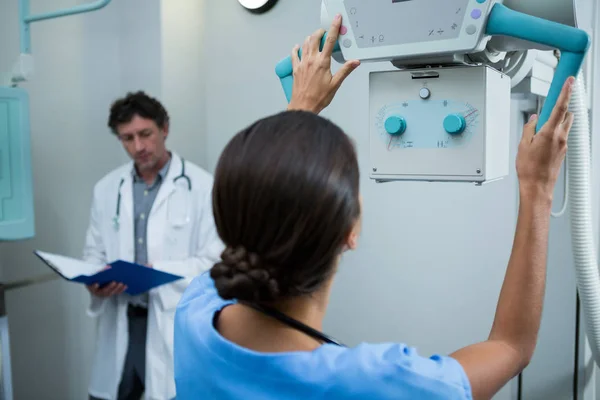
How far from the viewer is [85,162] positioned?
2289 millimetres

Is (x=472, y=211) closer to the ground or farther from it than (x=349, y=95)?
closer to the ground

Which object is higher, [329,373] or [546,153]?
[546,153]

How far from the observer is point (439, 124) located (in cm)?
87

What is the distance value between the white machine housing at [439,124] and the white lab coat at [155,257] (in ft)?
3.42

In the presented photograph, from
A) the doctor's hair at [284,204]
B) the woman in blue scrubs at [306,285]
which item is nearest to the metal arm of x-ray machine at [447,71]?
the woman in blue scrubs at [306,285]

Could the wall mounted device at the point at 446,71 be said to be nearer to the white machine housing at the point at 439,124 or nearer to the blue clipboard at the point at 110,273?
the white machine housing at the point at 439,124

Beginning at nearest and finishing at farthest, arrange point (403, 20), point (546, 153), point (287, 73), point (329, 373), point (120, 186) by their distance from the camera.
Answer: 1. point (329, 373)
2. point (546, 153)
3. point (403, 20)
4. point (287, 73)
5. point (120, 186)

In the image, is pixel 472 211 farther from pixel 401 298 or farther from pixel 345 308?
pixel 345 308

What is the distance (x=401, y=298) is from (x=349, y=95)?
75 cm

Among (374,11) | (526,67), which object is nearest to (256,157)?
(374,11)

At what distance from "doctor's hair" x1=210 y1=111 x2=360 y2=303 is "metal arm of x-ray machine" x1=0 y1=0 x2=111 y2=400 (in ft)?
3.88

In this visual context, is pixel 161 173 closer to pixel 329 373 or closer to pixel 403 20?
pixel 403 20

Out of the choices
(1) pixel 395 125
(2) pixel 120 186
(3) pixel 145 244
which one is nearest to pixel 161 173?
(2) pixel 120 186

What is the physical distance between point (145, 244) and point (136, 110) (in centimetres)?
47
